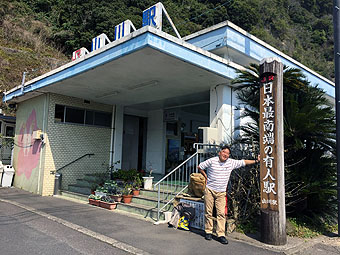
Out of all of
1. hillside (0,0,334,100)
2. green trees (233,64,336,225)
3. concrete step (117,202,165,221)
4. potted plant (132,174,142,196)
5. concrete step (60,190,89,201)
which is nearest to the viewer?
green trees (233,64,336,225)

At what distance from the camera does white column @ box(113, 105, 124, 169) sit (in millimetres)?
12075

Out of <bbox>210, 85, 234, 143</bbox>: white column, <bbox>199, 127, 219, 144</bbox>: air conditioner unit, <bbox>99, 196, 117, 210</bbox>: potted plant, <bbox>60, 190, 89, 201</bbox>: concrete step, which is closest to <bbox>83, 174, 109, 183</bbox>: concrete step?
<bbox>60, 190, 89, 201</bbox>: concrete step

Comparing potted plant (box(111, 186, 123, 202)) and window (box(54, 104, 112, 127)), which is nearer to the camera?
potted plant (box(111, 186, 123, 202))

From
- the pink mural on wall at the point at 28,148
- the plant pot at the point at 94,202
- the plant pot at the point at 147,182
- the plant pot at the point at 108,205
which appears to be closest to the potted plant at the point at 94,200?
the plant pot at the point at 94,202

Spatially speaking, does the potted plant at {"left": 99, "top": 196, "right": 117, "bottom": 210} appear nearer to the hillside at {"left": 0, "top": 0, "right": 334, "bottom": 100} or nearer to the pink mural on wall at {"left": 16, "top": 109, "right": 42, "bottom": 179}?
the pink mural on wall at {"left": 16, "top": 109, "right": 42, "bottom": 179}

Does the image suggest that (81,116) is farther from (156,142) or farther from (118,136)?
(156,142)

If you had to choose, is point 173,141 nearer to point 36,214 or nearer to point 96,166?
point 96,166

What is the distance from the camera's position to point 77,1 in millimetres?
31344

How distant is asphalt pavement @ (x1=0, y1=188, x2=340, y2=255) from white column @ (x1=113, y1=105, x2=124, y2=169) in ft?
14.8

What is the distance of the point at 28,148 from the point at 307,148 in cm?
1001

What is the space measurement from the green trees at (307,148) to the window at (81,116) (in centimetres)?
688

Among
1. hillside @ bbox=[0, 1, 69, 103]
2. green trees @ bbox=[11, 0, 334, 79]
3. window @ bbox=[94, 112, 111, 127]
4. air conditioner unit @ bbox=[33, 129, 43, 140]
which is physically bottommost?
air conditioner unit @ bbox=[33, 129, 43, 140]

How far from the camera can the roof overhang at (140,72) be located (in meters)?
6.39

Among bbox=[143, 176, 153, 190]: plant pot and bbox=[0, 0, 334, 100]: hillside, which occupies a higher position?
bbox=[0, 0, 334, 100]: hillside
